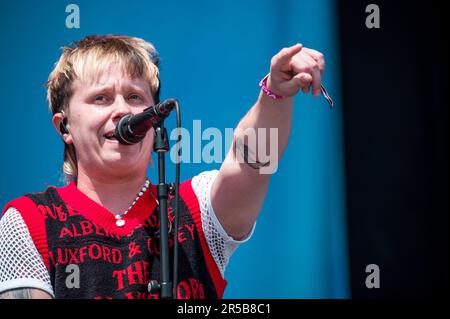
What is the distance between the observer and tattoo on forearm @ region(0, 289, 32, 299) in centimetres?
171

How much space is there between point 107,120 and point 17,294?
0.56m

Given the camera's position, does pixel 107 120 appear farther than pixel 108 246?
Yes

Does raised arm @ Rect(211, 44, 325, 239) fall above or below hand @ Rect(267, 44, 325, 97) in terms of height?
below

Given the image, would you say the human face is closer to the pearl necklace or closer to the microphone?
the pearl necklace

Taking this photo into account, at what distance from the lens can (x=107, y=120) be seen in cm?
194

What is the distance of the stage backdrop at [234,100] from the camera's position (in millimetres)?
2412

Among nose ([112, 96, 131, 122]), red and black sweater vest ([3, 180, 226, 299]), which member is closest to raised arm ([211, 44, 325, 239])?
red and black sweater vest ([3, 180, 226, 299])

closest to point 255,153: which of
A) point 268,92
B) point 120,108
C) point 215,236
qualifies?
point 268,92

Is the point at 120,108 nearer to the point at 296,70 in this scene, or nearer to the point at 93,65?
the point at 93,65

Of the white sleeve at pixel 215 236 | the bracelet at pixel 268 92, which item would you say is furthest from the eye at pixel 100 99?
the bracelet at pixel 268 92

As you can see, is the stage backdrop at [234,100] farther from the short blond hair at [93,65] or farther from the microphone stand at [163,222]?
the microphone stand at [163,222]

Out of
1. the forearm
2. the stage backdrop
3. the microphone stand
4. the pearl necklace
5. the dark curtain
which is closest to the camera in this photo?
the microphone stand

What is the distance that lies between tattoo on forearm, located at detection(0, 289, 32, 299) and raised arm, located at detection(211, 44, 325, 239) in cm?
57
